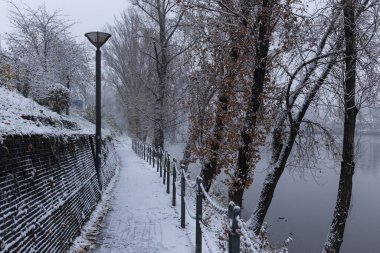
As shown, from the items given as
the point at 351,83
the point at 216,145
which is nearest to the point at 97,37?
the point at 216,145

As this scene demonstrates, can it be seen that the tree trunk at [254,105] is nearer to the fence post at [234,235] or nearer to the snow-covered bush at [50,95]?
the fence post at [234,235]

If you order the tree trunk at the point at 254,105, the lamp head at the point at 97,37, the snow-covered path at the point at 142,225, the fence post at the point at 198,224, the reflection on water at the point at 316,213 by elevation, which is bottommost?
the reflection on water at the point at 316,213

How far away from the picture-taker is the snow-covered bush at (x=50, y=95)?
2097cm

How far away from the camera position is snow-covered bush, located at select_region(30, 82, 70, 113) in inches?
826

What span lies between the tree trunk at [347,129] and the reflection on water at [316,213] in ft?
8.83

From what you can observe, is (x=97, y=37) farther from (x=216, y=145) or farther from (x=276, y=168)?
(x=276, y=168)

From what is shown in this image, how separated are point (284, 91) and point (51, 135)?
7223mm

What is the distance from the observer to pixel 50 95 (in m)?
21.7

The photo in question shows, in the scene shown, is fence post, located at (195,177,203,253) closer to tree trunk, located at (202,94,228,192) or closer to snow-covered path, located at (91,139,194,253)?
snow-covered path, located at (91,139,194,253)

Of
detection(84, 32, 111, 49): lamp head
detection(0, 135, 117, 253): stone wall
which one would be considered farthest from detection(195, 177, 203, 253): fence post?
detection(84, 32, 111, 49): lamp head

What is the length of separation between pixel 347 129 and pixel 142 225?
531cm

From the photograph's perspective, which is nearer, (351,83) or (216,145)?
(351,83)

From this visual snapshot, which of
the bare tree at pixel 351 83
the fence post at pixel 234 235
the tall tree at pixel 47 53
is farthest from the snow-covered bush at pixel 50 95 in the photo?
the fence post at pixel 234 235

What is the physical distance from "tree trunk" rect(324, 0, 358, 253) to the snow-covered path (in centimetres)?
390
